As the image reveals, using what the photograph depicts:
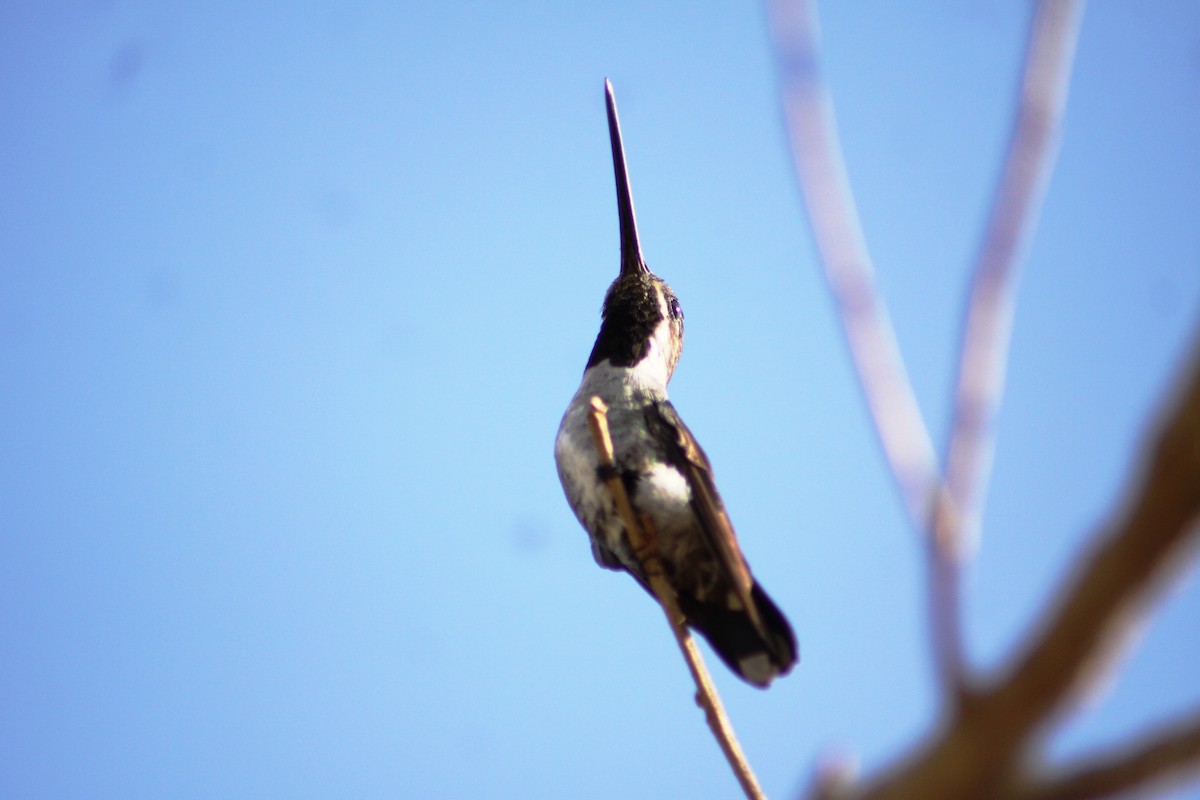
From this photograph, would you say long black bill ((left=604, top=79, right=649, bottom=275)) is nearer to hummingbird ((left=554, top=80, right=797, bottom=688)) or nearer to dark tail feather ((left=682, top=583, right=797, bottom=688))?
hummingbird ((left=554, top=80, right=797, bottom=688))

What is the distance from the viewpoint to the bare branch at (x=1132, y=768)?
0.70m

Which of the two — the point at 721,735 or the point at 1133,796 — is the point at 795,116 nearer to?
the point at 1133,796

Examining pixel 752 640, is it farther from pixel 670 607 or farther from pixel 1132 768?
pixel 1132 768

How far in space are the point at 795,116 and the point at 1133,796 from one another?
868mm

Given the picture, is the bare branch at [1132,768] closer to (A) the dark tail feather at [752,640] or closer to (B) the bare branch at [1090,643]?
(B) the bare branch at [1090,643]

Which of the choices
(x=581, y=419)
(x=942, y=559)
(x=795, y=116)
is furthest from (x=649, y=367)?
(x=942, y=559)

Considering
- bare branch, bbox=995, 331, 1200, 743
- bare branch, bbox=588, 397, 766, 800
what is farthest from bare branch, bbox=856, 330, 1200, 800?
bare branch, bbox=588, 397, 766, 800

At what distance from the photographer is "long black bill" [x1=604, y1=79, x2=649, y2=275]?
20.3 feet

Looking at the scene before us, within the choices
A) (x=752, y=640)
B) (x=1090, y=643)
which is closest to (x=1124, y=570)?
(x=1090, y=643)

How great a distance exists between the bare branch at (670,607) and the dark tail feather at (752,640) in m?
0.15

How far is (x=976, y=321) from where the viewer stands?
99 centimetres

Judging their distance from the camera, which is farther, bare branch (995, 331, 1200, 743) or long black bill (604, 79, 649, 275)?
long black bill (604, 79, 649, 275)

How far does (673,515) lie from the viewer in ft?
14.5

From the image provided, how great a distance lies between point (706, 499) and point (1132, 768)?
363 cm
